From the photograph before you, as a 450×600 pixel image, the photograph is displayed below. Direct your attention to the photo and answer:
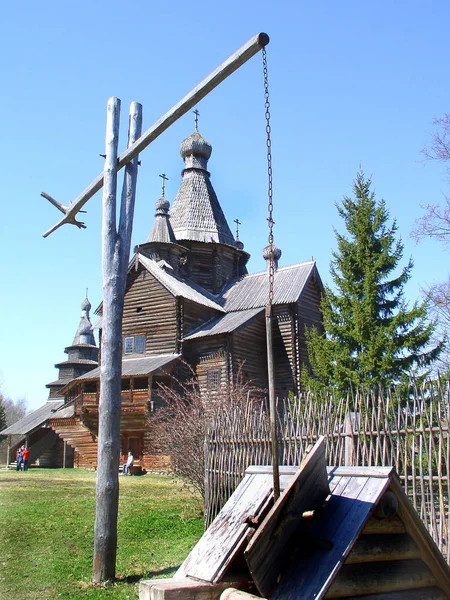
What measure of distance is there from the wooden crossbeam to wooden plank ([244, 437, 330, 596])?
173 inches

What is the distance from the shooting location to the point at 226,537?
3.33m

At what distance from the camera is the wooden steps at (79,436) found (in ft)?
103

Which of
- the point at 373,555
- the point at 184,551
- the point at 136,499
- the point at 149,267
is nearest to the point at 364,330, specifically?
the point at 136,499

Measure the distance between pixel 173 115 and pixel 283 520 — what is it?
6.10 meters

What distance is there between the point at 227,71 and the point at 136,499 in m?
12.2

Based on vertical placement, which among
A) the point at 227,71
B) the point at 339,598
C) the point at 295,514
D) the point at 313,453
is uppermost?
the point at 227,71

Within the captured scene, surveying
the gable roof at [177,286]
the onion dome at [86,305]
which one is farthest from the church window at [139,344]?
the onion dome at [86,305]

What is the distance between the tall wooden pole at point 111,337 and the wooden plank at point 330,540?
5.18m

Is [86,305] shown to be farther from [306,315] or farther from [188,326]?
[306,315]

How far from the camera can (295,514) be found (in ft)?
10.1

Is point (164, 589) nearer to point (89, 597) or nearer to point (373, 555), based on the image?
point (373, 555)

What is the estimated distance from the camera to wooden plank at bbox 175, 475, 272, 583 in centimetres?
318

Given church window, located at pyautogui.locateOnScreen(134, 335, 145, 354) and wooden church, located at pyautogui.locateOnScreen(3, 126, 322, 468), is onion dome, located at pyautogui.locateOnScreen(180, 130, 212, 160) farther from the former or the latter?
church window, located at pyautogui.locateOnScreen(134, 335, 145, 354)

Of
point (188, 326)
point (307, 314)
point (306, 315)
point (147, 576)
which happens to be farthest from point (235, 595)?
point (307, 314)
